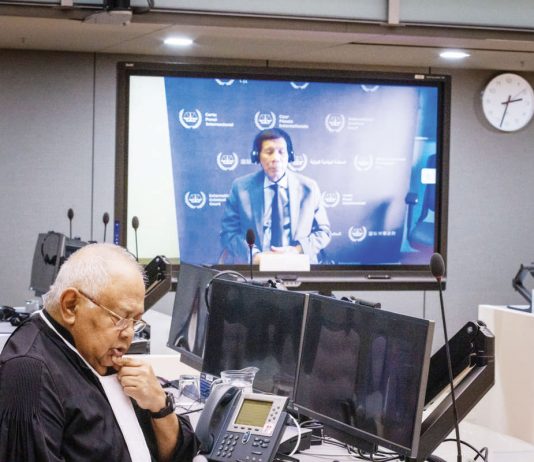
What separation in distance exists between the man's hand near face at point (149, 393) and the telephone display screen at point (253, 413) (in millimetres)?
240

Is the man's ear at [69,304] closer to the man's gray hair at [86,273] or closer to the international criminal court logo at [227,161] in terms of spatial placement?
the man's gray hair at [86,273]

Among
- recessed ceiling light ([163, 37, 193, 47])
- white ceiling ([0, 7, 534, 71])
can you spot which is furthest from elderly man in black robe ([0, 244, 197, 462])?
recessed ceiling light ([163, 37, 193, 47])

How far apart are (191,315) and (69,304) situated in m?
1.61

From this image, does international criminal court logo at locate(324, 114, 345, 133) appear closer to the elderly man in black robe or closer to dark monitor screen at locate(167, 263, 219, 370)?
dark monitor screen at locate(167, 263, 219, 370)

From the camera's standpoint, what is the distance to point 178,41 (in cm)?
561

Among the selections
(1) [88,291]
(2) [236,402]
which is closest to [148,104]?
(2) [236,402]

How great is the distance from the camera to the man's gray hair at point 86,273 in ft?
6.71

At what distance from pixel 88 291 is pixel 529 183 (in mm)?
5405

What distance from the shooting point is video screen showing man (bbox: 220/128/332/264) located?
6.35m

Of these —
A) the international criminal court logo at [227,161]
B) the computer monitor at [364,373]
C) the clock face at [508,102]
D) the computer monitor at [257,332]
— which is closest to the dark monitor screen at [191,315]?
the computer monitor at [257,332]

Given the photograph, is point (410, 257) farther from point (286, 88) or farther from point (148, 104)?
point (148, 104)

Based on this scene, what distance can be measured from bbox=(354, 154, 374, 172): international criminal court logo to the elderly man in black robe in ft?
14.8

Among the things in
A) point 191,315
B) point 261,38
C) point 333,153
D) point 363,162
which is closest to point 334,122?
point 333,153

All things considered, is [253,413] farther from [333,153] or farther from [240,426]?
[333,153]
